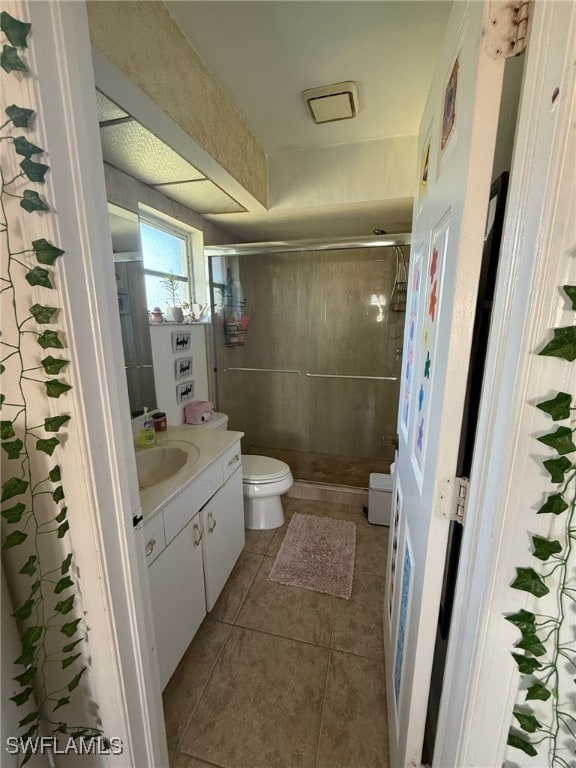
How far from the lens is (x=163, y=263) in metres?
2.02

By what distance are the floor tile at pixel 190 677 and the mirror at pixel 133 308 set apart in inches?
44.5

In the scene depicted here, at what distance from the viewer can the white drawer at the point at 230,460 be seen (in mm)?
1506

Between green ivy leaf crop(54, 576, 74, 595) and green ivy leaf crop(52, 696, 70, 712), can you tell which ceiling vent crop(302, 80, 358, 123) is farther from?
green ivy leaf crop(52, 696, 70, 712)

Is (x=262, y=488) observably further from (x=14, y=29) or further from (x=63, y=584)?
(x=14, y=29)

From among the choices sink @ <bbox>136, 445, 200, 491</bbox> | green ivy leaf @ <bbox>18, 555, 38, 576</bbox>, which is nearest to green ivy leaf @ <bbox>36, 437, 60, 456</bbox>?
green ivy leaf @ <bbox>18, 555, 38, 576</bbox>

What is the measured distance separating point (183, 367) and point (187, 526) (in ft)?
3.52

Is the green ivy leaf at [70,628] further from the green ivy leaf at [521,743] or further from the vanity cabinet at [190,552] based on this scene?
the green ivy leaf at [521,743]

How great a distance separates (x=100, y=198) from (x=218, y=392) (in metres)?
1.95

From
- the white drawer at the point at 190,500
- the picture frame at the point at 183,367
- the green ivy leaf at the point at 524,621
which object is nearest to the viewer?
the green ivy leaf at the point at 524,621

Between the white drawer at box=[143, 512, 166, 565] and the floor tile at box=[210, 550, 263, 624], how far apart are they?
73 centimetres

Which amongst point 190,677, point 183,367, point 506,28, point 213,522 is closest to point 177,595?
point 213,522

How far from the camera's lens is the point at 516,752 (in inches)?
23.8

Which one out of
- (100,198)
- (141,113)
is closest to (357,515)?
(100,198)

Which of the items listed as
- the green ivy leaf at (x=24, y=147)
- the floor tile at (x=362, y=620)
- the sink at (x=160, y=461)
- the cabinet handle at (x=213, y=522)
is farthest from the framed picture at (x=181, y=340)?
the floor tile at (x=362, y=620)
